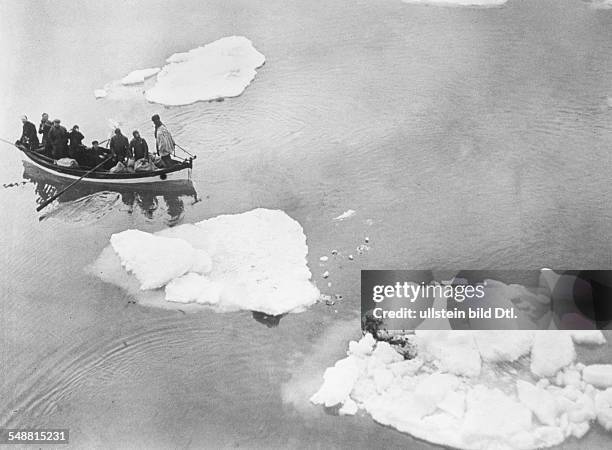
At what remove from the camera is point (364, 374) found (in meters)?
3.84

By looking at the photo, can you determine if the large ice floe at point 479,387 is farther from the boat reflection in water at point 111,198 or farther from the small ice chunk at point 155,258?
the boat reflection in water at point 111,198

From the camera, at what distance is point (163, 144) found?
4781 mm

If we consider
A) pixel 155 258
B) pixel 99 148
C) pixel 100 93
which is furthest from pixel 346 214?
pixel 100 93

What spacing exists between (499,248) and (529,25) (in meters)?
2.26

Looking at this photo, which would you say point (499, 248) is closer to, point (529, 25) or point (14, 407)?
point (529, 25)

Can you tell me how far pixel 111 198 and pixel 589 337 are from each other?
350cm

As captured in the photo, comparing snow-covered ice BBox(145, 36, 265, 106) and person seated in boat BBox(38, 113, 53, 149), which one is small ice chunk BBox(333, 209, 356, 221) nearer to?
snow-covered ice BBox(145, 36, 265, 106)

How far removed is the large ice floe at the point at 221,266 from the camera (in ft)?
13.6

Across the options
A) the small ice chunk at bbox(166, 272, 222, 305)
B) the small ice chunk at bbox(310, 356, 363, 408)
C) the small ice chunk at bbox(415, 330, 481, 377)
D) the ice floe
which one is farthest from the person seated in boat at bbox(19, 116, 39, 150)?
the ice floe

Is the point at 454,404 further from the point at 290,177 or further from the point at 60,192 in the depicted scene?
the point at 60,192

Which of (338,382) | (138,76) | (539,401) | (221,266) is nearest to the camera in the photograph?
(539,401)

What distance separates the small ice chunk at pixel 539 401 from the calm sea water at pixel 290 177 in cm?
28

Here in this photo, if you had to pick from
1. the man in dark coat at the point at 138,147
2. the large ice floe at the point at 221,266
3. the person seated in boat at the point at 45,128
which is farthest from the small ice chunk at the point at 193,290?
the person seated in boat at the point at 45,128

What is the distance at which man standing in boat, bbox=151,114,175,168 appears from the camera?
4770mm
